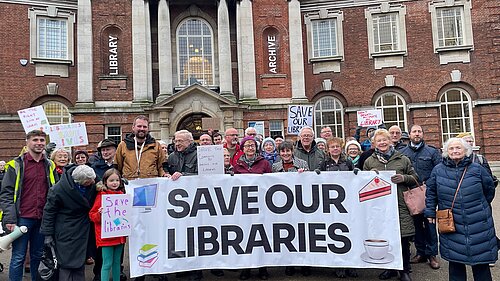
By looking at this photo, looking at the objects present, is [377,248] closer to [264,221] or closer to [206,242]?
[264,221]

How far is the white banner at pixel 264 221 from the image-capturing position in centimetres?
586

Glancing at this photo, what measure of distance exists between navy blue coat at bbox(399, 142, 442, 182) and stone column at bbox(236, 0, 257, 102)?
1287cm

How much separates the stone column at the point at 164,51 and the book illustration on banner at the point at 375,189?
1447cm

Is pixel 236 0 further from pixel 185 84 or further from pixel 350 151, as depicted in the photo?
pixel 350 151

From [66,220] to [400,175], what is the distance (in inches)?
184

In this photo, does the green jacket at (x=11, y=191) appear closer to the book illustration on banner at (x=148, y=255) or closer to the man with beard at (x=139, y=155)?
the man with beard at (x=139, y=155)

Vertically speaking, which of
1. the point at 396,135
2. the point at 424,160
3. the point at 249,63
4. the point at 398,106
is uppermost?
the point at 249,63

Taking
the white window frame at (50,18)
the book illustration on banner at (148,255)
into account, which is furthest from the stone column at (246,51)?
the book illustration on banner at (148,255)

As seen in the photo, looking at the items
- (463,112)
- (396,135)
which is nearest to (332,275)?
(396,135)

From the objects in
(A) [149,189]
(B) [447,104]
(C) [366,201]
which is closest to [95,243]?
(A) [149,189]

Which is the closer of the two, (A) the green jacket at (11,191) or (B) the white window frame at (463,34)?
(A) the green jacket at (11,191)

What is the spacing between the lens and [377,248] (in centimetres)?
583

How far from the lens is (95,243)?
589cm

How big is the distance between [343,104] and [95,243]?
→ 56.5 ft
